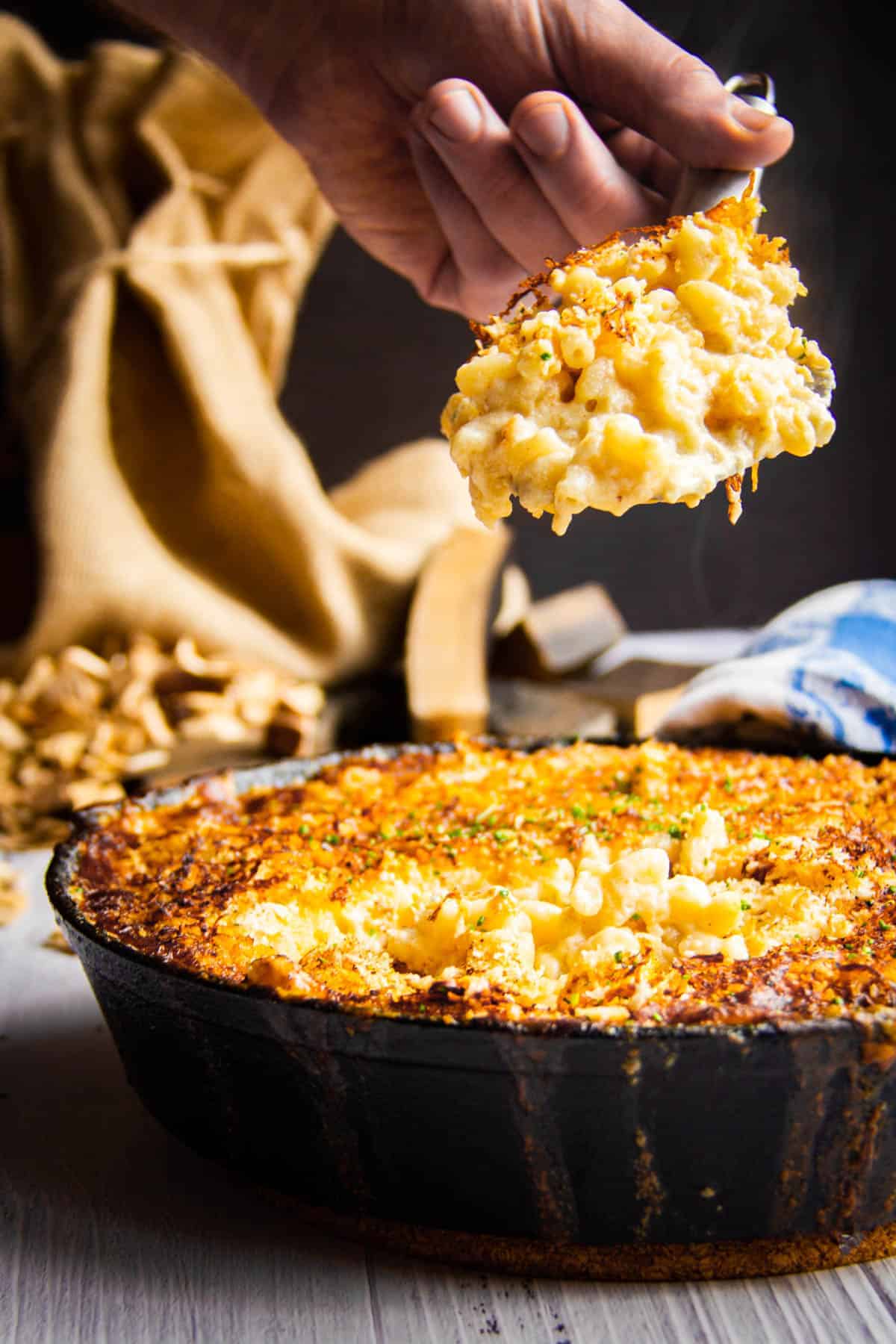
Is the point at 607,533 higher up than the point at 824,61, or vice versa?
the point at 824,61

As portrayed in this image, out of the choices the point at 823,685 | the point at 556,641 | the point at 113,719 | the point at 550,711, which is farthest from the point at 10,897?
the point at 556,641

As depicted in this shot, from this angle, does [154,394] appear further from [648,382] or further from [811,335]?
[648,382]

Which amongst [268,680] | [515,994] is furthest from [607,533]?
[515,994]

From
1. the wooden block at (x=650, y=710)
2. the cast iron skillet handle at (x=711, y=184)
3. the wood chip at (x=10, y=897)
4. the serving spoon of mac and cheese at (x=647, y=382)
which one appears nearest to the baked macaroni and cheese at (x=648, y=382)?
the serving spoon of mac and cheese at (x=647, y=382)

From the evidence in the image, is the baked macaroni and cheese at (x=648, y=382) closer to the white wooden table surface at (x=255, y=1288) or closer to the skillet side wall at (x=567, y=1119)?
the skillet side wall at (x=567, y=1119)

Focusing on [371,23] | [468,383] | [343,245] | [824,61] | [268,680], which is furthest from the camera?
[343,245]

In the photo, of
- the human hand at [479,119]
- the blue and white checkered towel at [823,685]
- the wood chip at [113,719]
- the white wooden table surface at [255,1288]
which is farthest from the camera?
the wood chip at [113,719]

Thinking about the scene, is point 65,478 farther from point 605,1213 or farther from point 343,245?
point 605,1213
